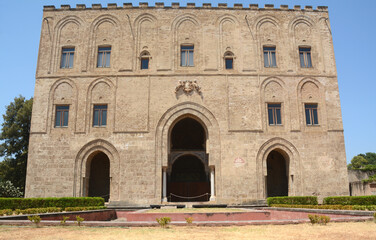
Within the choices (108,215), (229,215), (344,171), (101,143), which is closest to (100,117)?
(101,143)

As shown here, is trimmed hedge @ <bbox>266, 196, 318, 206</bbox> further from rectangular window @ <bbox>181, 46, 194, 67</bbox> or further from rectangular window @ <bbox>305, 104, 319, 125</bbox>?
rectangular window @ <bbox>181, 46, 194, 67</bbox>

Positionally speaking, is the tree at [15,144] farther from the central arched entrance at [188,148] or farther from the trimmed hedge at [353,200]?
the trimmed hedge at [353,200]

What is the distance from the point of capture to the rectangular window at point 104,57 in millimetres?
23781

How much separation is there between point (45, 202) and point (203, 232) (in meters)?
13.9

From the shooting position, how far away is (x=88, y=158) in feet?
72.4

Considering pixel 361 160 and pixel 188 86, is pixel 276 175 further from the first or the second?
pixel 361 160

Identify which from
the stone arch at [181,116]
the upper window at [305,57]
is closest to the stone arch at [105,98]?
the stone arch at [181,116]

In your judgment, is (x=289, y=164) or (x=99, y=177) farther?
(x=99, y=177)

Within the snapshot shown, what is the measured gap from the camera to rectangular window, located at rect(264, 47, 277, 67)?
24.0 metres

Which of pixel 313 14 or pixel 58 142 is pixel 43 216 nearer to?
pixel 58 142

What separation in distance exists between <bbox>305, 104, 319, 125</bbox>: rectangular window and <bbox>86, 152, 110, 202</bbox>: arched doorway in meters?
15.2

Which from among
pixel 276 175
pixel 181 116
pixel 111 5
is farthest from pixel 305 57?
pixel 111 5

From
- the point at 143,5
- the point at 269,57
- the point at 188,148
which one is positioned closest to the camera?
the point at 269,57

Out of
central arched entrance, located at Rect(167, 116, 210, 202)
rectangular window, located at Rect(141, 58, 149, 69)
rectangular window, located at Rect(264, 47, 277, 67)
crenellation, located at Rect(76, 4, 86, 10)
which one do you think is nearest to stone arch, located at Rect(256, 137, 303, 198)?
central arched entrance, located at Rect(167, 116, 210, 202)
